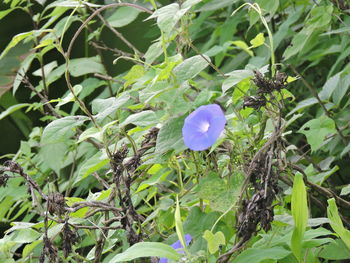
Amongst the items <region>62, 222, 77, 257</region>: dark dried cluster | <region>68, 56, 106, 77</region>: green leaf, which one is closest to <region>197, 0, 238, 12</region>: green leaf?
<region>68, 56, 106, 77</region>: green leaf

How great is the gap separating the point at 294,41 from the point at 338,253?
0.64 meters

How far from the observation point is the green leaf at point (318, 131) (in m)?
1.21

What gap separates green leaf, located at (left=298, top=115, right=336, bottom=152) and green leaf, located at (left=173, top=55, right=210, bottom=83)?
37cm

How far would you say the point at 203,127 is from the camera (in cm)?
81

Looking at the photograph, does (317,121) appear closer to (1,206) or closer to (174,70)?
(174,70)

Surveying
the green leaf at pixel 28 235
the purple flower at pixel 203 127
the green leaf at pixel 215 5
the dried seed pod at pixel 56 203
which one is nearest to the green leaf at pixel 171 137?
the purple flower at pixel 203 127

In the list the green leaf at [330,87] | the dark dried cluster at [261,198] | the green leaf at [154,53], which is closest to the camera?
the dark dried cluster at [261,198]

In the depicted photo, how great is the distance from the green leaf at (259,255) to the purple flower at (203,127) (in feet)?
0.43

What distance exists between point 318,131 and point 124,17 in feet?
2.50

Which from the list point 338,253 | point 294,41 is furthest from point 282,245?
point 294,41

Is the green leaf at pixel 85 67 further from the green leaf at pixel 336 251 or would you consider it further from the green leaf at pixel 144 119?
the green leaf at pixel 336 251

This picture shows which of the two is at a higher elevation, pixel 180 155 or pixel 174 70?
pixel 174 70

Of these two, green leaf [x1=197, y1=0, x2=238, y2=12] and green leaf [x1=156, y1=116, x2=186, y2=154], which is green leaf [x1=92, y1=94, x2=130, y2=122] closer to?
green leaf [x1=156, y1=116, x2=186, y2=154]

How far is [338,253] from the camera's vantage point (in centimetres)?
91
